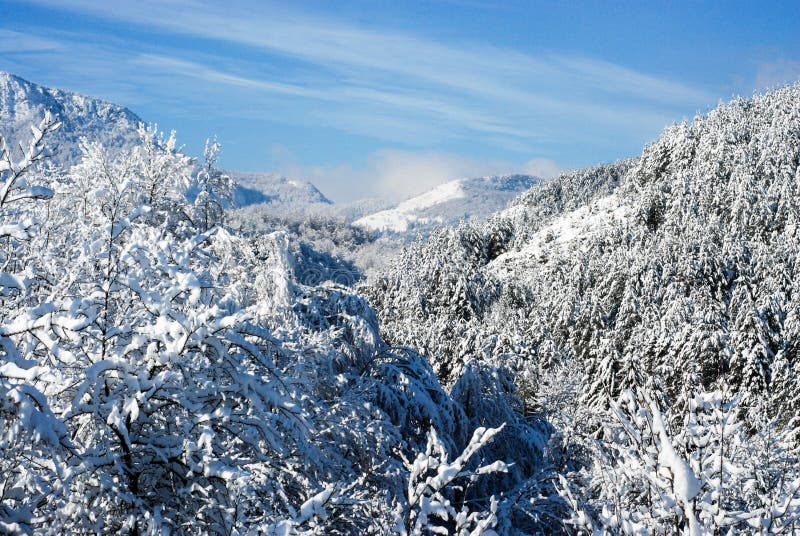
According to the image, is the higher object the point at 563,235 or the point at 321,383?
the point at 563,235

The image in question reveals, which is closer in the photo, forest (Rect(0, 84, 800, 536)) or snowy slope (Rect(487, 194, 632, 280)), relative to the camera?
forest (Rect(0, 84, 800, 536))

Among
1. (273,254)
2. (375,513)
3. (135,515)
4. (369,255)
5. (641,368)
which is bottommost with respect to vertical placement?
(369,255)

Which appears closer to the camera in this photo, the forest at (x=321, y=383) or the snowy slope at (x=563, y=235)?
the forest at (x=321, y=383)

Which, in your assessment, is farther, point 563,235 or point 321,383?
point 563,235

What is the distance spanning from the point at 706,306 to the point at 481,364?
1721 centimetres

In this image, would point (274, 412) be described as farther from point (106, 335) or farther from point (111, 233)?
point (111, 233)

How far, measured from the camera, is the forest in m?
2.89

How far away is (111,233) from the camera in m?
3.58

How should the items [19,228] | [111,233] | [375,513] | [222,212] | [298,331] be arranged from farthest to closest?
[222,212]
[298,331]
[375,513]
[111,233]
[19,228]

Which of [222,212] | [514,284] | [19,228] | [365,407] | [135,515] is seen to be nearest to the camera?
[19,228]

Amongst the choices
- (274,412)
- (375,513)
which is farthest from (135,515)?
(375,513)

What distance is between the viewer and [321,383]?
725 cm

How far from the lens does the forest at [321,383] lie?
2887 millimetres

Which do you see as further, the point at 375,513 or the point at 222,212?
the point at 222,212
